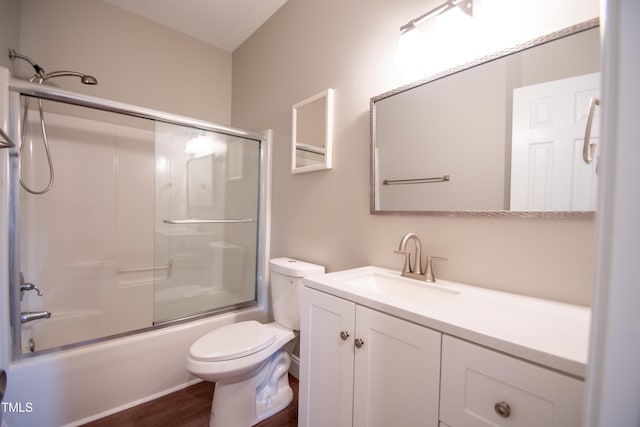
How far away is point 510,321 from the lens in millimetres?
698

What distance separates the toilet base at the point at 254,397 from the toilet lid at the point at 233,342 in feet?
0.64

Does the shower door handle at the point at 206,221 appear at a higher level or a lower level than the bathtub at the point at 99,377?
higher

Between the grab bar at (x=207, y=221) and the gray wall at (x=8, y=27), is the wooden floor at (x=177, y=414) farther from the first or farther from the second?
the gray wall at (x=8, y=27)

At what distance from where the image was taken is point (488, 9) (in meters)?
1.00

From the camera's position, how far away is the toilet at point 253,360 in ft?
4.05

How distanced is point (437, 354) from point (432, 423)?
0.20 meters

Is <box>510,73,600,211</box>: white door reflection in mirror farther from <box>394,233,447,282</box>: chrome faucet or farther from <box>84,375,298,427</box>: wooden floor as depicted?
<box>84,375,298,427</box>: wooden floor

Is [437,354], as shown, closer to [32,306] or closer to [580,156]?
[580,156]

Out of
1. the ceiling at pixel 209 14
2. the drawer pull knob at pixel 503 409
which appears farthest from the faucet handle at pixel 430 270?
the ceiling at pixel 209 14

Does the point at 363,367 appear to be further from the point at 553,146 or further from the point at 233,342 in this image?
the point at 553,146

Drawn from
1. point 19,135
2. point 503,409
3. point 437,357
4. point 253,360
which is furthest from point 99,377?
point 503,409

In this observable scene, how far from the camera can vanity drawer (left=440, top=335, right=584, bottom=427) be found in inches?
20.7

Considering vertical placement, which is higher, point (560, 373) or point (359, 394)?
point (560, 373)

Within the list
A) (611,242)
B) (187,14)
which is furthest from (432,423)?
(187,14)
